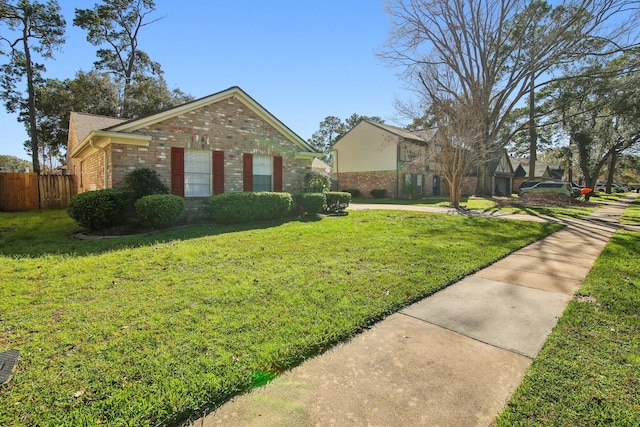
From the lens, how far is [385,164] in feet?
86.8

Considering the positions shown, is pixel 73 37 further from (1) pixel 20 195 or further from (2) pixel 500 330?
(2) pixel 500 330

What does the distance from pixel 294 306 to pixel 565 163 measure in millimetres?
50884

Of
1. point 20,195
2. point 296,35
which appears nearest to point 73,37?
point 20,195

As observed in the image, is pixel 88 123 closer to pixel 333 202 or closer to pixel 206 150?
pixel 206 150

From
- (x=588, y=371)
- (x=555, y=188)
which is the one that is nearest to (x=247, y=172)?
(x=588, y=371)

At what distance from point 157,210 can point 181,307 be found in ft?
19.1

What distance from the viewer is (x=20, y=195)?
13984 mm

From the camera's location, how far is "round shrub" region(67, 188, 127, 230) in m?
8.35

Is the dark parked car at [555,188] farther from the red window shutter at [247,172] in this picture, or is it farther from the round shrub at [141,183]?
the round shrub at [141,183]

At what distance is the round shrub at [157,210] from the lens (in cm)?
858

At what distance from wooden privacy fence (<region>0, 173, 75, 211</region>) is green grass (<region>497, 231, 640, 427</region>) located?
19082 millimetres

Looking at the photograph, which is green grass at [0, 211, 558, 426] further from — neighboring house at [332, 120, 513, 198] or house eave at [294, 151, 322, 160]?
neighboring house at [332, 120, 513, 198]

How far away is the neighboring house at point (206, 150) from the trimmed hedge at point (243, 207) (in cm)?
138

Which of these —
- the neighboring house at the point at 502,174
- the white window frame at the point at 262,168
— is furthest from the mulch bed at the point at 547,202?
the white window frame at the point at 262,168
